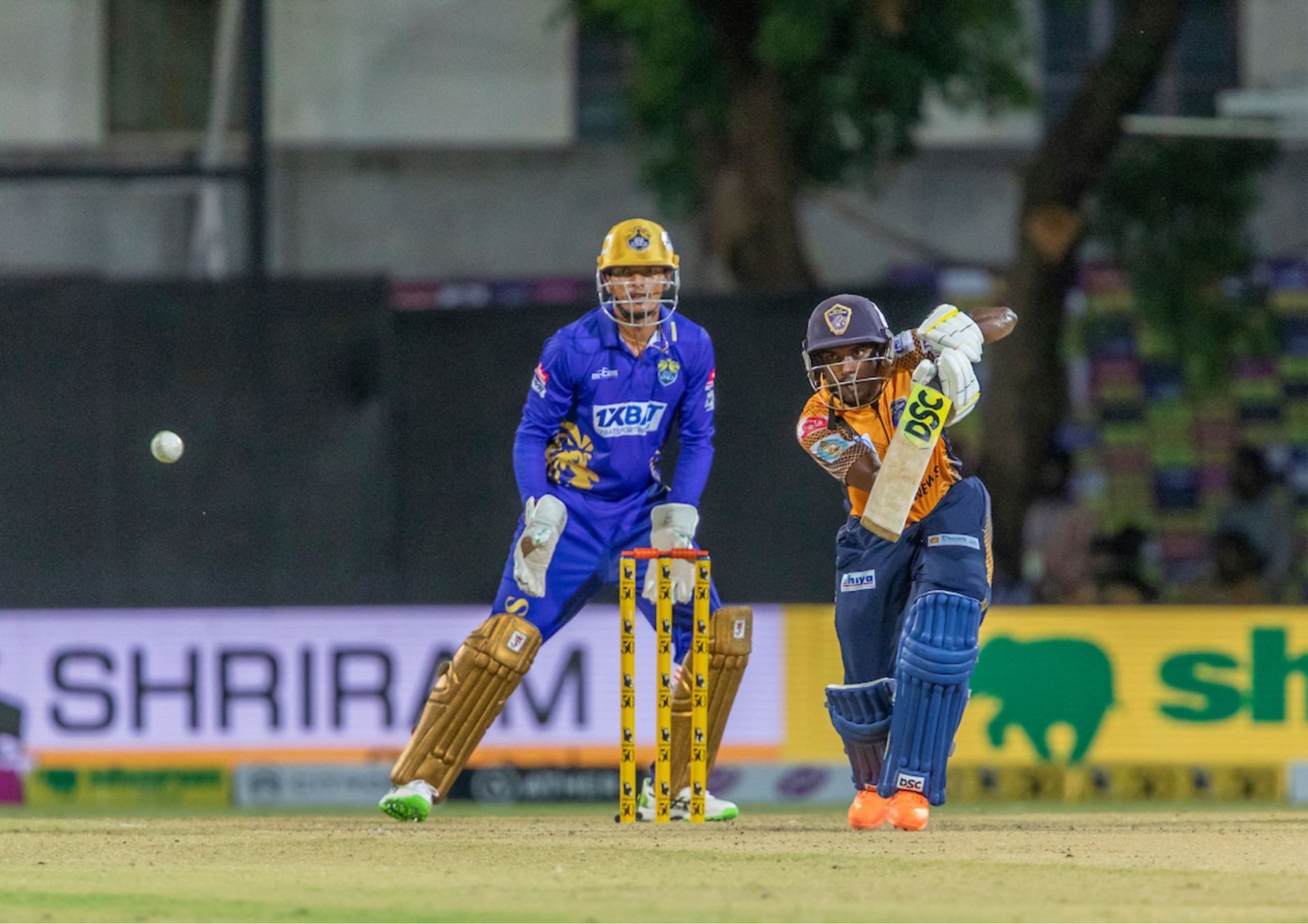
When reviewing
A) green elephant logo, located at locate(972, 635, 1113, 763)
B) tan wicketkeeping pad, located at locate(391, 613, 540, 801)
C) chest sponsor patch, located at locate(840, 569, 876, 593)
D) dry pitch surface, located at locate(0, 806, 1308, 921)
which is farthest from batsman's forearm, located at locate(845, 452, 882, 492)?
green elephant logo, located at locate(972, 635, 1113, 763)

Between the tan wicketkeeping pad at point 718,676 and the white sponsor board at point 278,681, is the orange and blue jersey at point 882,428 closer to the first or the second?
the tan wicketkeeping pad at point 718,676

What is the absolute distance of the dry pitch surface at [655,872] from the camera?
612 centimetres

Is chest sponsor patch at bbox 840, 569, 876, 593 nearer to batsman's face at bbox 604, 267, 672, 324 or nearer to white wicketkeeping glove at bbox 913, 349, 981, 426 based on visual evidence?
white wicketkeeping glove at bbox 913, 349, 981, 426

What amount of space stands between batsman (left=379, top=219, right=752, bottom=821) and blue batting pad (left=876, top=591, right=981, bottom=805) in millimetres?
895

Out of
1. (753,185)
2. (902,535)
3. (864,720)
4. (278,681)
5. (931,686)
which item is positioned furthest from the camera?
(753,185)

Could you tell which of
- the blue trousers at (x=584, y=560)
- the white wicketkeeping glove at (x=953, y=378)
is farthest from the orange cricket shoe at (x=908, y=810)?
the white wicketkeeping glove at (x=953, y=378)

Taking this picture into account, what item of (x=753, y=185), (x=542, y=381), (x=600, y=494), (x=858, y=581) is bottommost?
(x=858, y=581)

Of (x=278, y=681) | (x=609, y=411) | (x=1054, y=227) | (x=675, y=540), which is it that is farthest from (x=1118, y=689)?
(x=609, y=411)

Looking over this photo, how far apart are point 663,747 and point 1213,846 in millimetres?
1832

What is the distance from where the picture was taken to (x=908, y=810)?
7.73 metres

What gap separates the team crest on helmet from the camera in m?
7.66

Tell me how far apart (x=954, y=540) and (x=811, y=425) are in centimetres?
60

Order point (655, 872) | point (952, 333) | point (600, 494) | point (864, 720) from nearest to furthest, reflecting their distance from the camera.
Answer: point (655, 872), point (952, 333), point (864, 720), point (600, 494)

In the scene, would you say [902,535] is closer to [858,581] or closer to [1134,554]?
[858,581]
